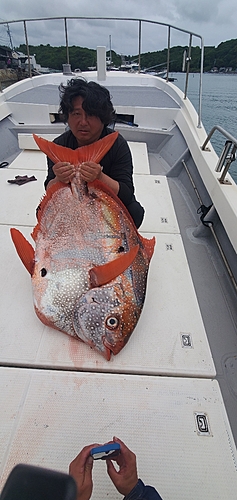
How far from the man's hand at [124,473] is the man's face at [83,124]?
171cm

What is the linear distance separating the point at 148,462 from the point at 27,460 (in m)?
0.50

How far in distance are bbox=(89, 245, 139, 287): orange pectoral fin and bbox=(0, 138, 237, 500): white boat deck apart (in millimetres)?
385

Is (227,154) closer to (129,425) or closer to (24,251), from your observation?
(24,251)

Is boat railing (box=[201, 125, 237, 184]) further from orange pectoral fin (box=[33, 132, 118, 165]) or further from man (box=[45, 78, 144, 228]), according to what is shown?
orange pectoral fin (box=[33, 132, 118, 165])

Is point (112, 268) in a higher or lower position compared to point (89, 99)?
lower

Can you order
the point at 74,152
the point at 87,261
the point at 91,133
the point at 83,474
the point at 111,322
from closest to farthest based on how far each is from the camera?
the point at 83,474, the point at 111,322, the point at 87,261, the point at 74,152, the point at 91,133

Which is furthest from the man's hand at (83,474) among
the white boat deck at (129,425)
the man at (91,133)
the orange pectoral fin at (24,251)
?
the man at (91,133)

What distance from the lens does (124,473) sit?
101 centimetres

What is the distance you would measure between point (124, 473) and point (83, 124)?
1801 mm

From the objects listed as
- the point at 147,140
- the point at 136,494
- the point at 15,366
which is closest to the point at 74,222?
the point at 15,366

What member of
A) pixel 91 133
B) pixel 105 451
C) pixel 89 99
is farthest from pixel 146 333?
pixel 89 99

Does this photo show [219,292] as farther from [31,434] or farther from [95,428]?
[31,434]

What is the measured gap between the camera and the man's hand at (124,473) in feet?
3.27

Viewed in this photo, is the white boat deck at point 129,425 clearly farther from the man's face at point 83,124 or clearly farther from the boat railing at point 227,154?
the boat railing at point 227,154
